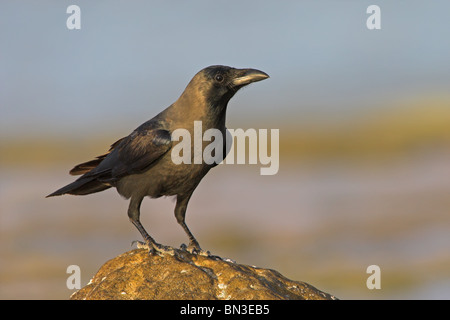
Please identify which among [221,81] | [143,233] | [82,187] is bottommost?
[143,233]

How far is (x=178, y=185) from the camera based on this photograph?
1005 centimetres

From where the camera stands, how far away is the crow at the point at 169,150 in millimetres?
10047

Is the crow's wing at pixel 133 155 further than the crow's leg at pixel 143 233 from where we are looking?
Yes

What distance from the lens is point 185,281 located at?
28.9 feet

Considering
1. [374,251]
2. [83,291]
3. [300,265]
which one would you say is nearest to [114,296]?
[83,291]

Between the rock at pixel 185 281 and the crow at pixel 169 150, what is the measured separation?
0.57 m

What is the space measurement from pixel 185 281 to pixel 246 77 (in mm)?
3031

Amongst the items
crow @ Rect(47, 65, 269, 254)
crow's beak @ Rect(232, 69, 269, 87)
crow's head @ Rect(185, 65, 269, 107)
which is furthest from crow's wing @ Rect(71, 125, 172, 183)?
crow's beak @ Rect(232, 69, 269, 87)

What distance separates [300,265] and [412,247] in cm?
326

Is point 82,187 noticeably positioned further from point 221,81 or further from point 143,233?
point 221,81

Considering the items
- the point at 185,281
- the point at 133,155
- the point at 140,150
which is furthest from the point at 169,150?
the point at 185,281

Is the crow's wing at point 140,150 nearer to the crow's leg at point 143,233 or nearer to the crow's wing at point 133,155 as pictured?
the crow's wing at point 133,155

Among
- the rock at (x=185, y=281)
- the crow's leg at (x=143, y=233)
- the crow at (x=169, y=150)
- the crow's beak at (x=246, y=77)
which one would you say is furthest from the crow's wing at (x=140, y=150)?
the rock at (x=185, y=281)
